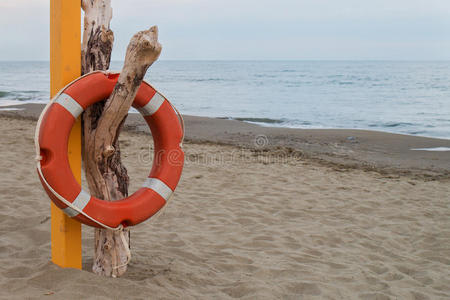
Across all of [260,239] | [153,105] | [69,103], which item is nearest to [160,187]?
[153,105]

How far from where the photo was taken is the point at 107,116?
1954mm

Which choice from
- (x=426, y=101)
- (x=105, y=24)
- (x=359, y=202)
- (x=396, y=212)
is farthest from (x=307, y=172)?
(x=426, y=101)

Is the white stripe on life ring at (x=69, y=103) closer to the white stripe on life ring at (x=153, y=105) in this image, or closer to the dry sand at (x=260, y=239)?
the white stripe on life ring at (x=153, y=105)

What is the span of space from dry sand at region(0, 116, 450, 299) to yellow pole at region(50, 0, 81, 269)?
3.7 inches

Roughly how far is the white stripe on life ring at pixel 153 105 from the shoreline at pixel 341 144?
3716mm

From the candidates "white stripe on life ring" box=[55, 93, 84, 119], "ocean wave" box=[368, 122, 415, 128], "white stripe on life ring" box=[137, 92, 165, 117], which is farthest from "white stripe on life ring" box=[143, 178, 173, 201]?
"ocean wave" box=[368, 122, 415, 128]

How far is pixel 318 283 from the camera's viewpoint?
233 centimetres

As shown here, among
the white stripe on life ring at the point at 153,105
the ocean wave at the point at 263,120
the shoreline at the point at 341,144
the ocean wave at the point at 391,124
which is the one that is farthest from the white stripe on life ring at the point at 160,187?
the ocean wave at the point at 391,124

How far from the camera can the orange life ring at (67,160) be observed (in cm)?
187

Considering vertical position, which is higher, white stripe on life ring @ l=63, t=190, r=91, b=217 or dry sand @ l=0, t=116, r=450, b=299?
white stripe on life ring @ l=63, t=190, r=91, b=217

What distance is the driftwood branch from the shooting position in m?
1.86

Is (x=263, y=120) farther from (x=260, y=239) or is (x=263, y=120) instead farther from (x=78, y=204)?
(x=78, y=204)

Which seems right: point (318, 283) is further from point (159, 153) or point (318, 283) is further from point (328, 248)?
point (159, 153)

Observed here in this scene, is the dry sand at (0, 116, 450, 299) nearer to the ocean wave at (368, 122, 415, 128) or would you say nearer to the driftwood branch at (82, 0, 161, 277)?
the driftwood branch at (82, 0, 161, 277)
